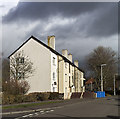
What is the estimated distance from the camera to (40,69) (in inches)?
1347

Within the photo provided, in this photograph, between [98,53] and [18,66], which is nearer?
[18,66]

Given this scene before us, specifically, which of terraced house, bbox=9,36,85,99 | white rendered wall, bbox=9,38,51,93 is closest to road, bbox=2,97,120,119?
white rendered wall, bbox=9,38,51,93

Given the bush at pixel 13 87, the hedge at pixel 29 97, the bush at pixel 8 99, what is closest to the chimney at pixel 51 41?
the hedge at pixel 29 97

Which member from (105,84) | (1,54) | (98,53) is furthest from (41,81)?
(105,84)

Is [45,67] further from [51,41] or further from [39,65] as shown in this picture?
[51,41]

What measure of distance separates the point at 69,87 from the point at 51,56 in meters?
10.1

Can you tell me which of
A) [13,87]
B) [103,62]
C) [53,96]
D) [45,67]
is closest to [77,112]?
[13,87]

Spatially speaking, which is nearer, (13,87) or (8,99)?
(8,99)

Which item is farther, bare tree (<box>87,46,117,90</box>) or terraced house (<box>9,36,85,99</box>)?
bare tree (<box>87,46,117,90</box>)

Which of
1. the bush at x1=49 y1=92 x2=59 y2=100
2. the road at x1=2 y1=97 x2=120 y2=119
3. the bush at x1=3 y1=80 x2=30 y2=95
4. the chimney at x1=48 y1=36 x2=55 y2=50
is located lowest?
the bush at x1=49 y1=92 x2=59 y2=100

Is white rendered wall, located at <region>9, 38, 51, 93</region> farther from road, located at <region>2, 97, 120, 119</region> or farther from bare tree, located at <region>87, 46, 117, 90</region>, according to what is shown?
bare tree, located at <region>87, 46, 117, 90</region>

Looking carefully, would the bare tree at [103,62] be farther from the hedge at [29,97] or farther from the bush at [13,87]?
the bush at [13,87]

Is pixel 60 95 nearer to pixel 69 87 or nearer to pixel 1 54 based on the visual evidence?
pixel 69 87

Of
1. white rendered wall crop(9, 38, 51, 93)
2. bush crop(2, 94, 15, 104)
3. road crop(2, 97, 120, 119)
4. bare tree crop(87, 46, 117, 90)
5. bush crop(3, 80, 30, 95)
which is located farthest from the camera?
bare tree crop(87, 46, 117, 90)
